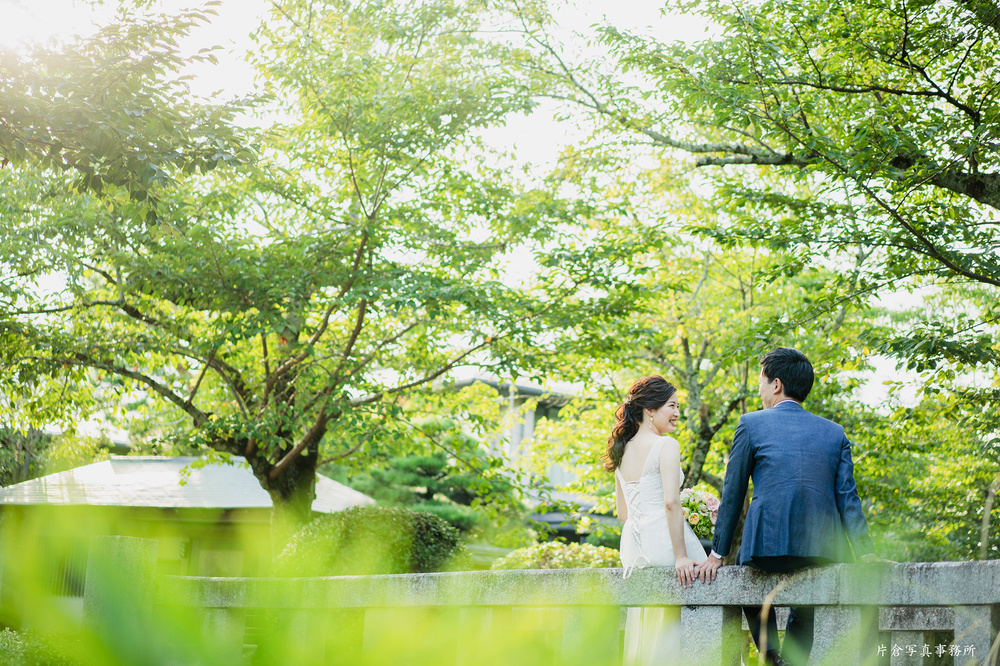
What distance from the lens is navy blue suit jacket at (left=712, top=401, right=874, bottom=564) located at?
337 centimetres

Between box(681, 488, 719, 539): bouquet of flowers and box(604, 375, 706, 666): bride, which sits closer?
box(604, 375, 706, 666): bride

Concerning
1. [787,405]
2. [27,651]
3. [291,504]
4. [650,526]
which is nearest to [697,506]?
[650,526]

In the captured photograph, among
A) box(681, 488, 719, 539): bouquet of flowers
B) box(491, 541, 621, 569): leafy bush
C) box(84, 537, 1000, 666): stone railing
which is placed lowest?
box(491, 541, 621, 569): leafy bush

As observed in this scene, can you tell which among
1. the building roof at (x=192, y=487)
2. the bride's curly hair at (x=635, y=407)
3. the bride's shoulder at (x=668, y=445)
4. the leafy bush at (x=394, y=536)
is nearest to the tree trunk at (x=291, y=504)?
Answer: the building roof at (x=192, y=487)

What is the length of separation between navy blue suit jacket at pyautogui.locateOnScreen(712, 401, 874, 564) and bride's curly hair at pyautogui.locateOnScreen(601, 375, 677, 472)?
2.82 feet

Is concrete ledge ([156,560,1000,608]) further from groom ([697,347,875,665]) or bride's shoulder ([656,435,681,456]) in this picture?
bride's shoulder ([656,435,681,456])

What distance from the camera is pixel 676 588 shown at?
11.1ft

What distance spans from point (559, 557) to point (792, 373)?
9381mm

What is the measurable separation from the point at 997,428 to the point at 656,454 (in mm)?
6249

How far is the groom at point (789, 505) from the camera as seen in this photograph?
3.33m

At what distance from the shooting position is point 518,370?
34.2 ft

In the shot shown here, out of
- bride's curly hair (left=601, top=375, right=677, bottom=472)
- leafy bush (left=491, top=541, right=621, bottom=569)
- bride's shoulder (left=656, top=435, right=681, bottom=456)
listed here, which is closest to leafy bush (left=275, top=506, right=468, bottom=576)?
leafy bush (left=491, top=541, right=621, bottom=569)

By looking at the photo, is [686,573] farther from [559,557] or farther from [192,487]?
[192,487]

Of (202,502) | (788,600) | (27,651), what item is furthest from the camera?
(202,502)
